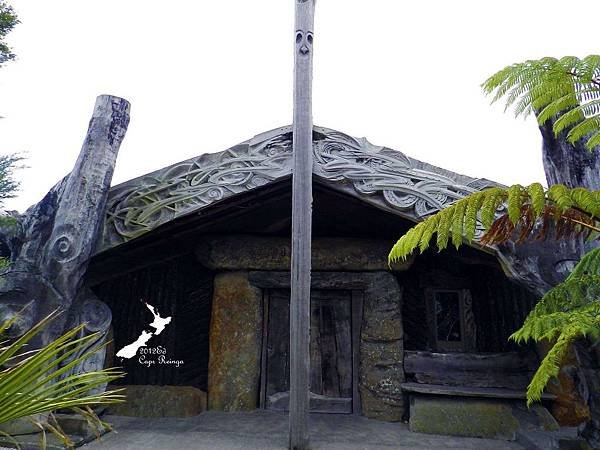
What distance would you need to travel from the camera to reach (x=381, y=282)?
4.83m

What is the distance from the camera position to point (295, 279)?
11.0ft

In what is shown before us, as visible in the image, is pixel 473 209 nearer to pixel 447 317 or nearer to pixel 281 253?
pixel 281 253

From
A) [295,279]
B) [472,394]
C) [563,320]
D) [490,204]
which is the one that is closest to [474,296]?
[472,394]

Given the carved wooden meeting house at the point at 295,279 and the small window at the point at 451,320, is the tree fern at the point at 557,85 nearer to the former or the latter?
the carved wooden meeting house at the point at 295,279

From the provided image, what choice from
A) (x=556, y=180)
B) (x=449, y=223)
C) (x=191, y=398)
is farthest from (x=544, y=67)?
(x=191, y=398)

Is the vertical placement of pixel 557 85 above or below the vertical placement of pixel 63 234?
above

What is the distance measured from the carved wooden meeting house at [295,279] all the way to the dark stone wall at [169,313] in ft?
0.06

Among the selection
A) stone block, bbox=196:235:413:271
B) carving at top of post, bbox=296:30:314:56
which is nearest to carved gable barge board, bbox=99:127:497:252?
carving at top of post, bbox=296:30:314:56

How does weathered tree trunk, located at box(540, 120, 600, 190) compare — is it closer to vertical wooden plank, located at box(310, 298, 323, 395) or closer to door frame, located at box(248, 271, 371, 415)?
door frame, located at box(248, 271, 371, 415)

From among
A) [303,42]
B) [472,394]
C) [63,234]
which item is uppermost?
[303,42]

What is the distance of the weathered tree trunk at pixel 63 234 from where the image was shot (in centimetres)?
337

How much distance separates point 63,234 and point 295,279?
2119mm

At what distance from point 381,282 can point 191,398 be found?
261cm

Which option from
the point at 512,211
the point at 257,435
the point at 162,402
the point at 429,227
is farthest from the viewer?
the point at 162,402
